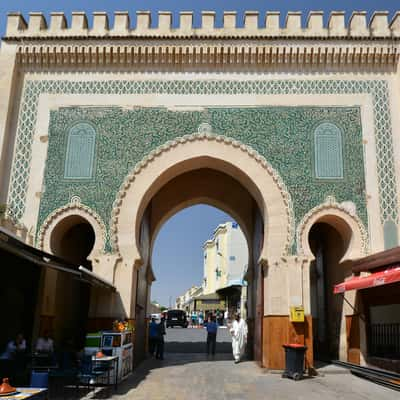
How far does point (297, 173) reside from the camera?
912 cm

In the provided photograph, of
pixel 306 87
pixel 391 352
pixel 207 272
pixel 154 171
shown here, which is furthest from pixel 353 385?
pixel 207 272

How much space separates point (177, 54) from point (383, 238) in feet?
17.5

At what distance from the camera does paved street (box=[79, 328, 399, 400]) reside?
6391mm

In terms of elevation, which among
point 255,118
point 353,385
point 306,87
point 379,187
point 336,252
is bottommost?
point 353,385

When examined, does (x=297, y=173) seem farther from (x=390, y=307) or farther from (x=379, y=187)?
(x=390, y=307)

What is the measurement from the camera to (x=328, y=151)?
9.27 m

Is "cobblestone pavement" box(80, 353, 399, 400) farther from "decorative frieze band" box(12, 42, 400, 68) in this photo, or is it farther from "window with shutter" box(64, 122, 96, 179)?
"decorative frieze band" box(12, 42, 400, 68)

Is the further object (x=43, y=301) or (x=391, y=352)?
(x=43, y=301)

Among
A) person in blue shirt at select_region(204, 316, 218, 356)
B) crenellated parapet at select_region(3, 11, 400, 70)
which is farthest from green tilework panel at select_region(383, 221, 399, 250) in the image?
person in blue shirt at select_region(204, 316, 218, 356)

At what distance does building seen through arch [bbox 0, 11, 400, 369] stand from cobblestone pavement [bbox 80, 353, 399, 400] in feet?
2.18

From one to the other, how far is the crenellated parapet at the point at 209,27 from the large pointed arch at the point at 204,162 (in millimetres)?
2251

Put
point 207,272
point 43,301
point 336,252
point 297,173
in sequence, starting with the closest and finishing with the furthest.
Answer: point 43,301 → point 297,173 → point 336,252 → point 207,272

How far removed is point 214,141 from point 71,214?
3.04 meters

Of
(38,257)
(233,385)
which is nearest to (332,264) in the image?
(233,385)
